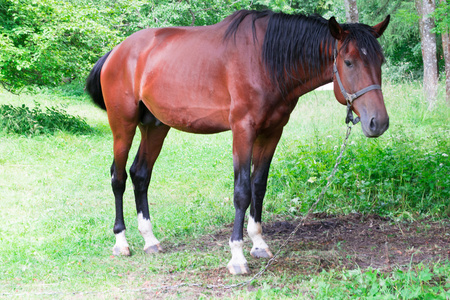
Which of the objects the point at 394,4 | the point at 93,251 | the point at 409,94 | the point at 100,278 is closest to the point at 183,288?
the point at 100,278

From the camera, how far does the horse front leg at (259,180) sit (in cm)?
443

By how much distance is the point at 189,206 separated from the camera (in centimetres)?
639

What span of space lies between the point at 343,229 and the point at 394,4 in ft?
45.4

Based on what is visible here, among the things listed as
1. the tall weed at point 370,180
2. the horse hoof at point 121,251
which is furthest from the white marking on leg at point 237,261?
the tall weed at point 370,180

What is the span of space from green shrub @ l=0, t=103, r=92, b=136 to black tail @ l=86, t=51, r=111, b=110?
19.5 feet

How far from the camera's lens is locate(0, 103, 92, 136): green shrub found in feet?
36.0

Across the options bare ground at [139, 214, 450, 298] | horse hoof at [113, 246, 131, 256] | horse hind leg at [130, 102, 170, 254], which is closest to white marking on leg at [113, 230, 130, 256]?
horse hoof at [113, 246, 131, 256]

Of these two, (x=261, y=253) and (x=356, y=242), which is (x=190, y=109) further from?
(x=356, y=242)

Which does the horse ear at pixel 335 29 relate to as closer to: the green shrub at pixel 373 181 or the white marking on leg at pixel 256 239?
the white marking on leg at pixel 256 239

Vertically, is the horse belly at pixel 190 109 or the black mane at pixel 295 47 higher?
the black mane at pixel 295 47

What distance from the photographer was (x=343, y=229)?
5.16 metres

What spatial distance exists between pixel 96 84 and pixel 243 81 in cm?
232

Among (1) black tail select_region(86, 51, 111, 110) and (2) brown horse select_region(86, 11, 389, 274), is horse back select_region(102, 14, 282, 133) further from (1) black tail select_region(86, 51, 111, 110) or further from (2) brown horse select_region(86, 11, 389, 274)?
(1) black tail select_region(86, 51, 111, 110)

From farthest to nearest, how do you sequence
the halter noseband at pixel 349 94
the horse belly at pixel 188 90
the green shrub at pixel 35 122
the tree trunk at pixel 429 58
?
the tree trunk at pixel 429 58
the green shrub at pixel 35 122
the horse belly at pixel 188 90
the halter noseband at pixel 349 94
